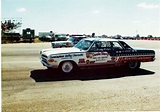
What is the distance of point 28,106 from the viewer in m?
5.79

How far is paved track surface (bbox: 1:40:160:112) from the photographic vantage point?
5.90m

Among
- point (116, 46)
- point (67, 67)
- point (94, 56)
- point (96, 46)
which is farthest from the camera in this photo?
point (116, 46)

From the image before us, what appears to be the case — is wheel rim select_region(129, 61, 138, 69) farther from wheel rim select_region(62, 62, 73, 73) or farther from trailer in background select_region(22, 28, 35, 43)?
trailer in background select_region(22, 28, 35, 43)

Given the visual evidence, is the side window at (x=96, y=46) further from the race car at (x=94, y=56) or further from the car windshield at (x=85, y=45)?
the car windshield at (x=85, y=45)

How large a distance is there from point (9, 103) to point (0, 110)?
66 centimetres

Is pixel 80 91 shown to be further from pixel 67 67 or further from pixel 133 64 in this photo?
pixel 133 64

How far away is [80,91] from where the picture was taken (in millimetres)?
7273

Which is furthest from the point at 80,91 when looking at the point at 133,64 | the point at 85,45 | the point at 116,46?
the point at 133,64

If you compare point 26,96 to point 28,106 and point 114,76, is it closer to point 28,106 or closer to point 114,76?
point 28,106

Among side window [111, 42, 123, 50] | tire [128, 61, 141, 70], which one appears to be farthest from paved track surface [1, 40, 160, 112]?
side window [111, 42, 123, 50]

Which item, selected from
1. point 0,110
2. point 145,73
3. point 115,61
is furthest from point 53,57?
point 0,110

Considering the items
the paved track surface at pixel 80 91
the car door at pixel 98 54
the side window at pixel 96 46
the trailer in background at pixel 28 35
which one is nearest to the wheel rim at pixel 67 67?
the paved track surface at pixel 80 91

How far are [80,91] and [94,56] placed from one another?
3.31m

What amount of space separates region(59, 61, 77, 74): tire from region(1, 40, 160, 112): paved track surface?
285 millimetres
